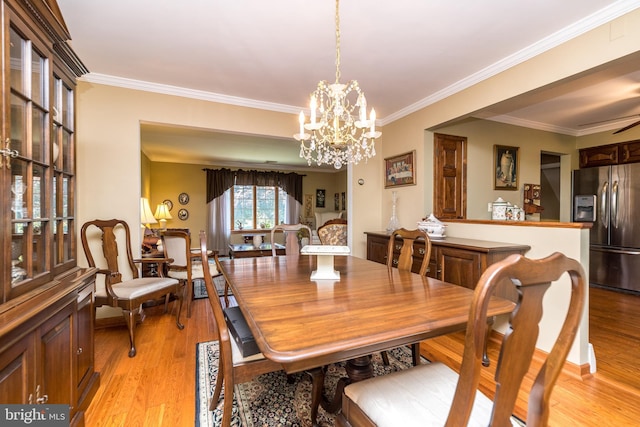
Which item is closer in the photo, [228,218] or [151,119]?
[151,119]

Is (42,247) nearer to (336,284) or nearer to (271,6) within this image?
(336,284)

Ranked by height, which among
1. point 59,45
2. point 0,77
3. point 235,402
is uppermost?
point 59,45

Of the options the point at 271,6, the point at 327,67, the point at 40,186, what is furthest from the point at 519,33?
the point at 40,186

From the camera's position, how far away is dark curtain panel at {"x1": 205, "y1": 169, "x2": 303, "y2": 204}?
7.41 metres

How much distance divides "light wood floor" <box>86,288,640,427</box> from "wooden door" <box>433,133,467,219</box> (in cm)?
155

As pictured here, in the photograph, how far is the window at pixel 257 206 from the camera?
7855mm

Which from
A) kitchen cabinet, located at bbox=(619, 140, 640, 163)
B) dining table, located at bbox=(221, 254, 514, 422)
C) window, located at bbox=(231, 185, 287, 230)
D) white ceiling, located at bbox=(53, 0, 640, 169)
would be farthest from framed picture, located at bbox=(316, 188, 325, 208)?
dining table, located at bbox=(221, 254, 514, 422)

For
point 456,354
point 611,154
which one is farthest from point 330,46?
point 611,154

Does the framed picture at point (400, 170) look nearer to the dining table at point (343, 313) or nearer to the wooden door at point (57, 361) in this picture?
the dining table at point (343, 313)

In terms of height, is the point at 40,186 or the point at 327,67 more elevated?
the point at 327,67

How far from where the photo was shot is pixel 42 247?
1.37 meters

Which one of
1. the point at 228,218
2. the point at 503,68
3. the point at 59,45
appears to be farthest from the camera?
the point at 228,218

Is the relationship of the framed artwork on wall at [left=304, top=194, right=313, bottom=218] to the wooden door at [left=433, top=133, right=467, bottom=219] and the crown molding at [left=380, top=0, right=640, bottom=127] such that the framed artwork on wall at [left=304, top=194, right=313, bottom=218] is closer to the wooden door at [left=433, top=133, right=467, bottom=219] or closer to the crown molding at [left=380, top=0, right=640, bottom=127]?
the wooden door at [left=433, top=133, right=467, bottom=219]

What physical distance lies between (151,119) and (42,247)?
2077 mm
